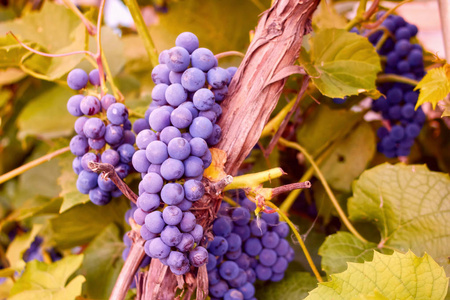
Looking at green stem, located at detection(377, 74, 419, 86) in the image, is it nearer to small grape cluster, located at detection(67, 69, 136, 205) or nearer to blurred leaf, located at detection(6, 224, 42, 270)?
small grape cluster, located at detection(67, 69, 136, 205)

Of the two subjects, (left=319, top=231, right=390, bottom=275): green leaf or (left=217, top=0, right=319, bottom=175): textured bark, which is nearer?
(left=217, top=0, right=319, bottom=175): textured bark

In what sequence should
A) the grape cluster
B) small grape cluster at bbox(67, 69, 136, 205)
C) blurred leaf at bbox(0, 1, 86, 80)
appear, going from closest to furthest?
the grape cluster
small grape cluster at bbox(67, 69, 136, 205)
blurred leaf at bbox(0, 1, 86, 80)

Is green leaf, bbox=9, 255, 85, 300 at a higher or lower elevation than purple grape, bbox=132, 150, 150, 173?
lower

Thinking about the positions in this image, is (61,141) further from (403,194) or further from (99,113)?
(403,194)

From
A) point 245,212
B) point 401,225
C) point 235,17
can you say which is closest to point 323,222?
point 401,225

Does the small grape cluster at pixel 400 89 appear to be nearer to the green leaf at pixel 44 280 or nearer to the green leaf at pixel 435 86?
the green leaf at pixel 435 86

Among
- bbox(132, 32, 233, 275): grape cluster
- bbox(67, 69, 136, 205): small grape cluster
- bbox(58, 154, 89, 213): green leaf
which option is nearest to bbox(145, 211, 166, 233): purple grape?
bbox(132, 32, 233, 275): grape cluster
